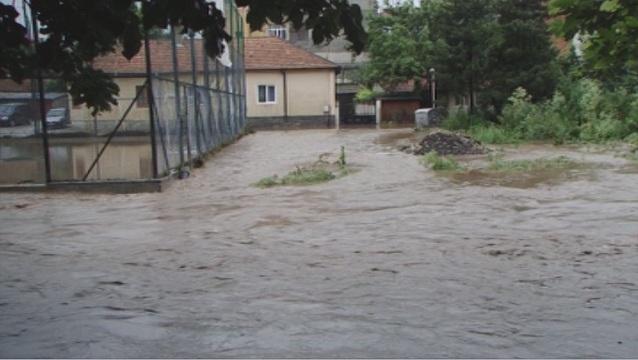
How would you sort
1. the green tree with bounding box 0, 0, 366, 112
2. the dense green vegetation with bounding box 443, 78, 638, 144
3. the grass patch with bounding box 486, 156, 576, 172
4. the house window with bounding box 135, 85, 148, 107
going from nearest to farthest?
the green tree with bounding box 0, 0, 366, 112
the house window with bounding box 135, 85, 148, 107
the grass patch with bounding box 486, 156, 576, 172
the dense green vegetation with bounding box 443, 78, 638, 144

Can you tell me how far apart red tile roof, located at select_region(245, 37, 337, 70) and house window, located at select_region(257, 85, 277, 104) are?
1.32m

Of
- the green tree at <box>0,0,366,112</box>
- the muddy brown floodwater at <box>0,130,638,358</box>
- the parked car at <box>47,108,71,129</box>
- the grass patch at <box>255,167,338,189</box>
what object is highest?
the green tree at <box>0,0,366,112</box>

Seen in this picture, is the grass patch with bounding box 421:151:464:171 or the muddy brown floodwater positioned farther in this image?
the grass patch with bounding box 421:151:464:171

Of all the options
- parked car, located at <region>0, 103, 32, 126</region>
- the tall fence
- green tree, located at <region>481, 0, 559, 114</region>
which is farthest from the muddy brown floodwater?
green tree, located at <region>481, 0, 559, 114</region>

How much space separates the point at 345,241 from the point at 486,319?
3.72 meters

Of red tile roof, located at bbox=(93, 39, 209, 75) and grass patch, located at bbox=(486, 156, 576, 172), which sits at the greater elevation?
red tile roof, located at bbox=(93, 39, 209, 75)

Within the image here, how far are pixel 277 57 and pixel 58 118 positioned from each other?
31226 millimetres

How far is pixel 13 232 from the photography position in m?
10.6

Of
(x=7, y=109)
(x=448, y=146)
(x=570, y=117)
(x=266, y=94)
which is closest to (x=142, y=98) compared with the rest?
(x=7, y=109)

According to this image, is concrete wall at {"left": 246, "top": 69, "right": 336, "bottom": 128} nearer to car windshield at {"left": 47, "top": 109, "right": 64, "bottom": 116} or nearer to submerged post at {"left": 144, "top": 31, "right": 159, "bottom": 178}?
car windshield at {"left": 47, "top": 109, "right": 64, "bottom": 116}

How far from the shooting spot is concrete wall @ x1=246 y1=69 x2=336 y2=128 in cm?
4569

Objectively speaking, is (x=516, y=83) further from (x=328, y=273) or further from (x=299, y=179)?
(x=328, y=273)

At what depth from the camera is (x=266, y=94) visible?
45906 mm

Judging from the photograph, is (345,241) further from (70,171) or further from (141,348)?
(70,171)
